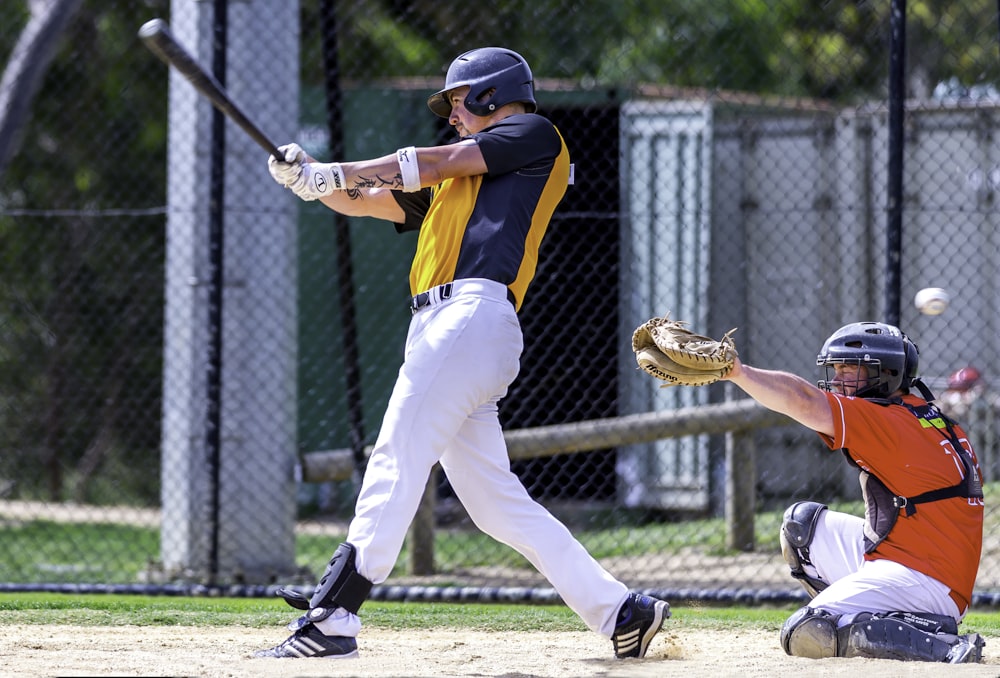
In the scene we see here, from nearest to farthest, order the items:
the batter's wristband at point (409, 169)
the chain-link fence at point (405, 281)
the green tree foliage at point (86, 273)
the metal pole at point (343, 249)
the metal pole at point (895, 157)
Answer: the batter's wristband at point (409, 169) < the metal pole at point (895, 157) < the chain-link fence at point (405, 281) < the metal pole at point (343, 249) < the green tree foliage at point (86, 273)

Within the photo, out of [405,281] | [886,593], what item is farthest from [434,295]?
[405,281]

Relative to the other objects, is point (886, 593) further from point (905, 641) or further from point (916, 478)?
point (916, 478)

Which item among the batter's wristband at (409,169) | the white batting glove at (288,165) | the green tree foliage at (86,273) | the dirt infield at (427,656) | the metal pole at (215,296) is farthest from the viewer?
the green tree foliage at (86,273)

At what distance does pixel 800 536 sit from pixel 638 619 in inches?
27.1

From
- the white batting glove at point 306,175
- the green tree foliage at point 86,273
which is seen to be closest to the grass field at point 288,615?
the white batting glove at point 306,175

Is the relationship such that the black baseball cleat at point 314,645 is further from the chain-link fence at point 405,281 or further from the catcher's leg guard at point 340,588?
the chain-link fence at point 405,281

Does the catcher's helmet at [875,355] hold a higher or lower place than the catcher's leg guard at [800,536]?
higher

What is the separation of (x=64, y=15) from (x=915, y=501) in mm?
2740

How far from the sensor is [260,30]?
6.58 metres

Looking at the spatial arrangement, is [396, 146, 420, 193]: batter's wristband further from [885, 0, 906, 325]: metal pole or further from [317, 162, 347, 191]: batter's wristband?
[885, 0, 906, 325]: metal pole

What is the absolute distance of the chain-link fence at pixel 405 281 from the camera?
655 centimetres

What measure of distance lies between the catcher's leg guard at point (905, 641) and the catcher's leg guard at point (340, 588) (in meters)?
1.43

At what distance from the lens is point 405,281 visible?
9781 mm

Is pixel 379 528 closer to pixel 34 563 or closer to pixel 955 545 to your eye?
pixel 955 545
